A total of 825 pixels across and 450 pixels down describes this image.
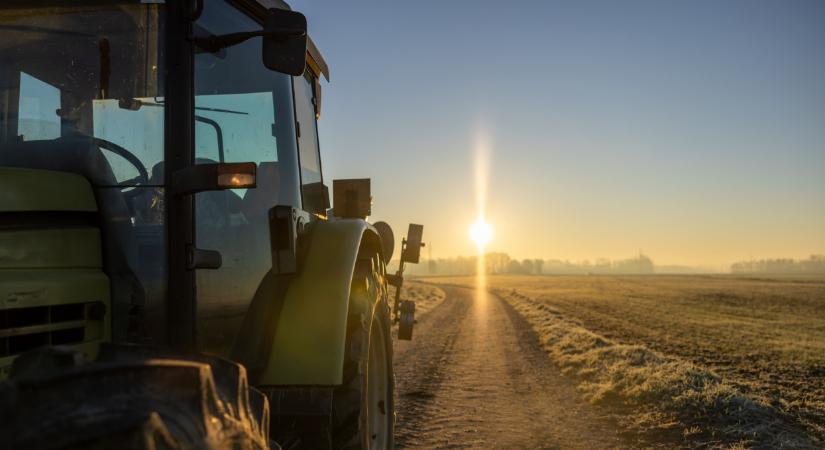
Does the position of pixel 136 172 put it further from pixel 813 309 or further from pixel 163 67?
pixel 813 309

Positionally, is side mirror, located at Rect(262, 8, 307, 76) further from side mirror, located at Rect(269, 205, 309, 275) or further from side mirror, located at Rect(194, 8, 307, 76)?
side mirror, located at Rect(269, 205, 309, 275)

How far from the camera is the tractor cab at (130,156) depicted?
2176 millimetres

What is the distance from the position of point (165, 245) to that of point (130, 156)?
1.18ft

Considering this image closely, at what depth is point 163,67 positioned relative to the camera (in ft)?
7.92

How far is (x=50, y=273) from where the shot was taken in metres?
2.03

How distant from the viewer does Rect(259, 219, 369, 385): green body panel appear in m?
2.78

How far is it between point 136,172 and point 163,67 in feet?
1.39

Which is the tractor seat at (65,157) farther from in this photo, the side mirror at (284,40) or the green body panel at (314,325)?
the green body panel at (314,325)

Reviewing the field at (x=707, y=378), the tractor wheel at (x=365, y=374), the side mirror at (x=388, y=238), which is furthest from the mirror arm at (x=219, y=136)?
the field at (x=707, y=378)

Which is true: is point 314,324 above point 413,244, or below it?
below

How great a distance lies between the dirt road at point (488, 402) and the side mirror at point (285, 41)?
4.24m

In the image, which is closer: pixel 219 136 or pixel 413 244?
pixel 219 136

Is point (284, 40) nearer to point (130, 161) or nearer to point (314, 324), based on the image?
point (130, 161)

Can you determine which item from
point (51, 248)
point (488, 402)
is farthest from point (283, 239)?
point (488, 402)
